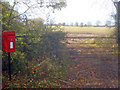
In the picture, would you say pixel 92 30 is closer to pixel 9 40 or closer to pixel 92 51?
pixel 92 51

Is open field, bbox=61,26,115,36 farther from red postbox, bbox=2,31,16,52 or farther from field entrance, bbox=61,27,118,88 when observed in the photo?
red postbox, bbox=2,31,16,52

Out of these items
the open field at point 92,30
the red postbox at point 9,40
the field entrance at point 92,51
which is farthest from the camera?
the open field at point 92,30

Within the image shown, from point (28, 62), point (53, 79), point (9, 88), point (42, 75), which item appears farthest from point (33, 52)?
point (9, 88)

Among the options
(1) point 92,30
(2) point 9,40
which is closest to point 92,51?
(1) point 92,30

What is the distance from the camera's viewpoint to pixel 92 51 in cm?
684

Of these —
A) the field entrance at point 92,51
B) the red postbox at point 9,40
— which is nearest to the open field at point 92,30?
the field entrance at point 92,51

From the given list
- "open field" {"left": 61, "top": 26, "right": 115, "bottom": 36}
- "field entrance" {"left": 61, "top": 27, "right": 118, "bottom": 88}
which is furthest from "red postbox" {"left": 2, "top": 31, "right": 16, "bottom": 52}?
"open field" {"left": 61, "top": 26, "right": 115, "bottom": 36}

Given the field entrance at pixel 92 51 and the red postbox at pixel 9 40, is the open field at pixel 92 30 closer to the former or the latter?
the field entrance at pixel 92 51

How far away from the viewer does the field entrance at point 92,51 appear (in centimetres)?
600

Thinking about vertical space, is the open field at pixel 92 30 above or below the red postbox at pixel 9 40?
above

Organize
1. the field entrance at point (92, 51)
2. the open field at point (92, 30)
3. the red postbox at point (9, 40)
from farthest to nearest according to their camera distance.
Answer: the open field at point (92, 30), the field entrance at point (92, 51), the red postbox at point (9, 40)

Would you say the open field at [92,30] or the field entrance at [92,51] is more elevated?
the open field at [92,30]

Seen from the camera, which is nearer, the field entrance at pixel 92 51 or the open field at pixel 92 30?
the field entrance at pixel 92 51

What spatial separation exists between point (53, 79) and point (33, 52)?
1.43 m
